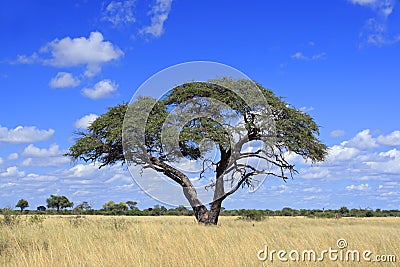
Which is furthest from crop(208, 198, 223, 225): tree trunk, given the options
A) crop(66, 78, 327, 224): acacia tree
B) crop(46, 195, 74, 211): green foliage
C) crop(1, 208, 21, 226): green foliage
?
crop(46, 195, 74, 211): green foliage

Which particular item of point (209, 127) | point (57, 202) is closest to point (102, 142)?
point (209, 127)

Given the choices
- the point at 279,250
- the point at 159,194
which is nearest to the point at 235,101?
the point at 159,194

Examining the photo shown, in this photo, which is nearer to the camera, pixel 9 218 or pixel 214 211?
pixel 9 218

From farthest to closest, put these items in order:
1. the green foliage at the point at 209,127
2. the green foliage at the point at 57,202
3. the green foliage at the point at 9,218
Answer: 1. the green foliage at the point at 57,202
2. the green foliage at the point at 209,127
3. the green foliage at the point at 9,218

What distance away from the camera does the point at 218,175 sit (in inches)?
894

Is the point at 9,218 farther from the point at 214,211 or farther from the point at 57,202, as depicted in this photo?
the point at 57,202

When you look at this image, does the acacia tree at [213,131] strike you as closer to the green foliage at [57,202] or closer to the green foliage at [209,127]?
the green foliage at [209,127]

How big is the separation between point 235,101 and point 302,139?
3.68 meters

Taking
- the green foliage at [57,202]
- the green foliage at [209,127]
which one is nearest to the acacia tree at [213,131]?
the green foliage at [209,127]

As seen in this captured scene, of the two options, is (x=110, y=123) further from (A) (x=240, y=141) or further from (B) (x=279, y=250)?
(B) (x=279, y=250)

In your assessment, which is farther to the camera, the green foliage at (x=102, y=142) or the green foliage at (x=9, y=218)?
the green foliage at (x=102, y=142)

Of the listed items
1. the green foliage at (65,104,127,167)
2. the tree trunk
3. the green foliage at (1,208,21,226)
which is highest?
the green foliage at (65,104,127,167)

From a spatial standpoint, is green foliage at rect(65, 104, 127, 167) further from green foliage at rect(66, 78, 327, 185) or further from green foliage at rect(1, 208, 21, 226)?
green foliage at rect(1, 208, 21, 226)

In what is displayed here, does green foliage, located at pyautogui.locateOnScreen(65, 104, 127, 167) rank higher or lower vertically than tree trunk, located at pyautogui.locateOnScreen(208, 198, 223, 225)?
higher
